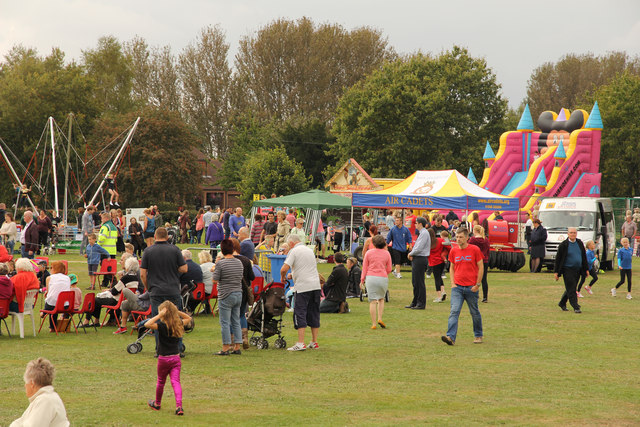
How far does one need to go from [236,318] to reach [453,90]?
48880 mm

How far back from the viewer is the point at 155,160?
56.0 meters

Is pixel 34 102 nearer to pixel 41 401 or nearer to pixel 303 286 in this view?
pixel 303 286

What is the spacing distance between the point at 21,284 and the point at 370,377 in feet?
20.3

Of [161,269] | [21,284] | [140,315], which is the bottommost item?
[140,315]

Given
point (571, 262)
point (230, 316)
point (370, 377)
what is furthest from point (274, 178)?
point (370, 377)

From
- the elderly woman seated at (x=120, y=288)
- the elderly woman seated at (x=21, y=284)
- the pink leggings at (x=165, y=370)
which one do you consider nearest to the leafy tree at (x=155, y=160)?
the elderly woman seated at (x=120, y=288)

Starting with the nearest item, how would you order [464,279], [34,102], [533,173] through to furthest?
[464,279] < [533,173] < [34,102]

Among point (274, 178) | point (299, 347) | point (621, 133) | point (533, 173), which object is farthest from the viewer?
point (621, 133)

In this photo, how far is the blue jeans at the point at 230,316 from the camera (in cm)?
1128

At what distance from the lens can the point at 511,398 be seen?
886 cm

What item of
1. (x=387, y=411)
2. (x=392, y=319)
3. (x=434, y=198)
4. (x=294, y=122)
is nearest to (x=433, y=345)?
(x=392, y=319)

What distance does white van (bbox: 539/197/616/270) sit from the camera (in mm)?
27000

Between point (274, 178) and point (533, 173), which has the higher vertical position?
point (533, 173)

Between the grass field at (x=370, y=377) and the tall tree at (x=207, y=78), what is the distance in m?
61.5
